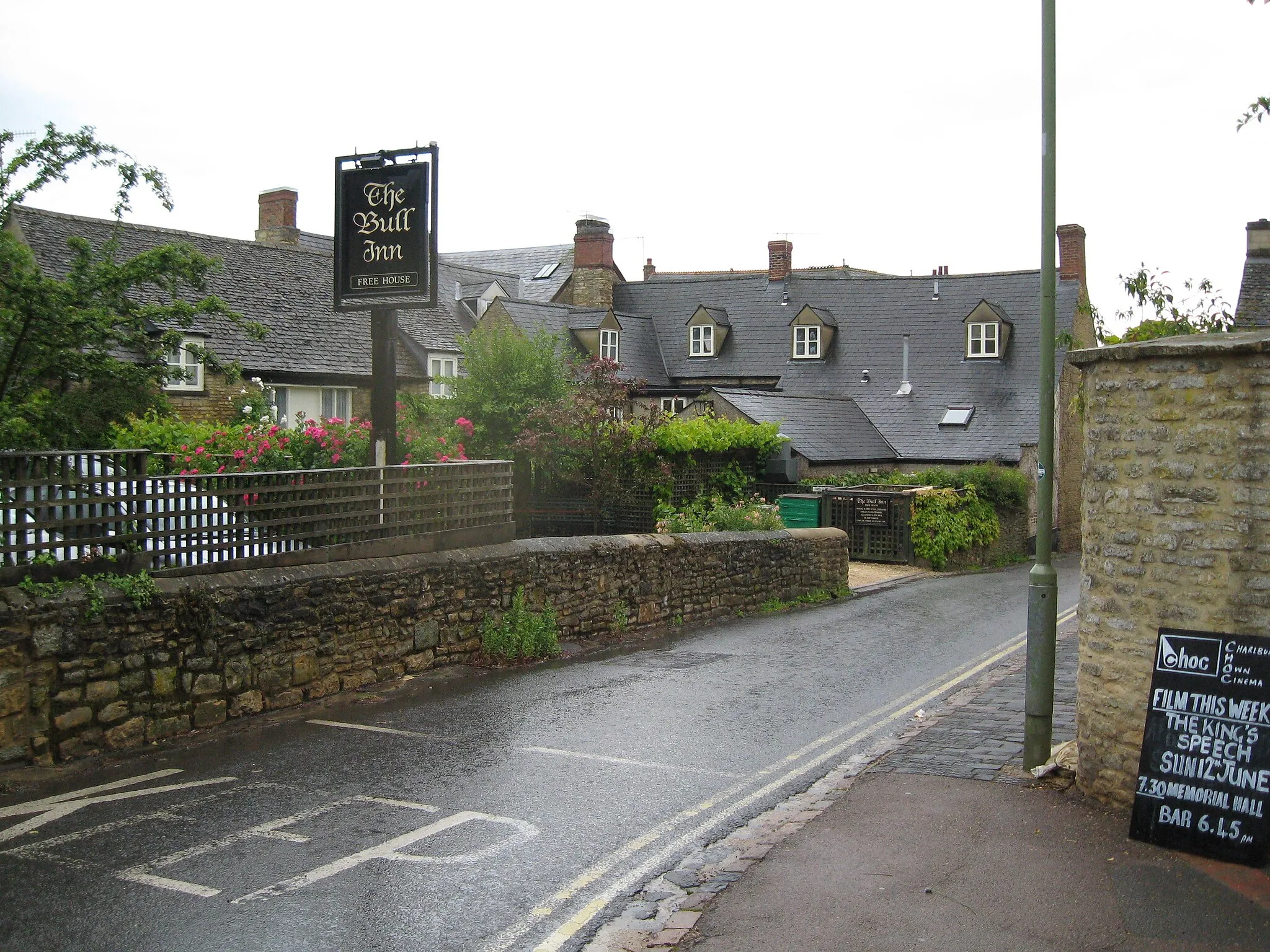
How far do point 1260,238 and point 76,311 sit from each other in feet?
120

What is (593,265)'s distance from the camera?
47125 millimetres

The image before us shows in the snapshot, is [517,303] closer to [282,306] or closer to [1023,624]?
[282,306]

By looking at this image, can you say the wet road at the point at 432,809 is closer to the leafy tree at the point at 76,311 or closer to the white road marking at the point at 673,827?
the white road marking at the point at 673,827

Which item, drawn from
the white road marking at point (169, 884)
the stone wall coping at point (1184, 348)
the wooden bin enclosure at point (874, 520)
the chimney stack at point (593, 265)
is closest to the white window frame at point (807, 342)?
the chimney stack at point (593, 265)

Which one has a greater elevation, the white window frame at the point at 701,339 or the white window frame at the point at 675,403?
the white window frame at the point at 701,339

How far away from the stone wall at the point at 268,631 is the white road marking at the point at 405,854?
3246 millimetres

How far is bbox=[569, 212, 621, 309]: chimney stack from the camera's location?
154 feet

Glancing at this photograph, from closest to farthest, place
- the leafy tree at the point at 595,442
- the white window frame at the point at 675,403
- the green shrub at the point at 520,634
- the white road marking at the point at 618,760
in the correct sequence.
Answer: the white road marking at the point at 618,760 → the green shrub at the point at 520,634 → the leafy tree at the point at 595,442 → the white window frame at the point at 675,403

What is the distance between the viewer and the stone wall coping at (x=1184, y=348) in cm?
663

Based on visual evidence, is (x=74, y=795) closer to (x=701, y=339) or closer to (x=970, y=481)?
(x=970, y=481)

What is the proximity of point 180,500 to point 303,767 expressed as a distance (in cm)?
292

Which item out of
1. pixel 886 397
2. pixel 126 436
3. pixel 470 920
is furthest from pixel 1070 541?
pixel 470 920

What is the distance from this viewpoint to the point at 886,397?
40812 mm

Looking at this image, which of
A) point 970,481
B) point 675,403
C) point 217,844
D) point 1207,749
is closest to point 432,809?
Answer: point 217,844
